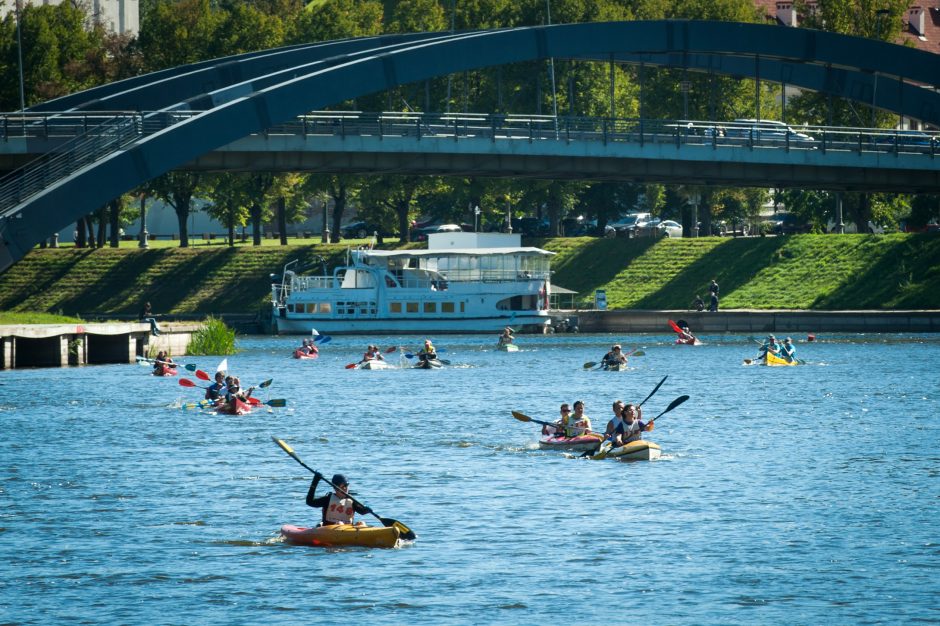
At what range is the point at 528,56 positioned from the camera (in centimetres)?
8438

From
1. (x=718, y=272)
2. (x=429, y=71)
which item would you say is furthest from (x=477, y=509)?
(x=718, y=272)

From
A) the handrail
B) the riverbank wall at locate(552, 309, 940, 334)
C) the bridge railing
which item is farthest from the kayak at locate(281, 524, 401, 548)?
the riverbank wall at locate(552, 309, 940, 334)

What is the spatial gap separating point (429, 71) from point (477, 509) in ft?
165

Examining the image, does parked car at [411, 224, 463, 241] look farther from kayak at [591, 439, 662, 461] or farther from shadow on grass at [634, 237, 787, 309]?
kayak at [591, 439, 662, 461]

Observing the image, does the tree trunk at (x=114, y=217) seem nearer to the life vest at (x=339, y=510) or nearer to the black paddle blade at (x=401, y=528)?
the life vest at (x=339, y=510)

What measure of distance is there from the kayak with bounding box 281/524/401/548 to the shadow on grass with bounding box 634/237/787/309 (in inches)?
2852

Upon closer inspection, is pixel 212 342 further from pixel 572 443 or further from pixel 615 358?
pixel 572 443

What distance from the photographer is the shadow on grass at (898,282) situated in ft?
305

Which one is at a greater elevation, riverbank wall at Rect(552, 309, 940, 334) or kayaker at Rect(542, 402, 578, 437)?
riverbank wall at Rect(552, 309, 940, 334)

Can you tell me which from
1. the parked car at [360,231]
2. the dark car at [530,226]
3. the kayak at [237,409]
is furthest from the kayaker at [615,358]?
the parked car at [360,231]

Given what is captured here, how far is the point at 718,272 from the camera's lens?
102 m

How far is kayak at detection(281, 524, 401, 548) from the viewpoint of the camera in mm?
29844

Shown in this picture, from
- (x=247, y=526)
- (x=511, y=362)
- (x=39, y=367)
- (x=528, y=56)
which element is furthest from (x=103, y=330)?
(x=247, y=526)

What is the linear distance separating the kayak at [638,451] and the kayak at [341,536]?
12.9 metres
